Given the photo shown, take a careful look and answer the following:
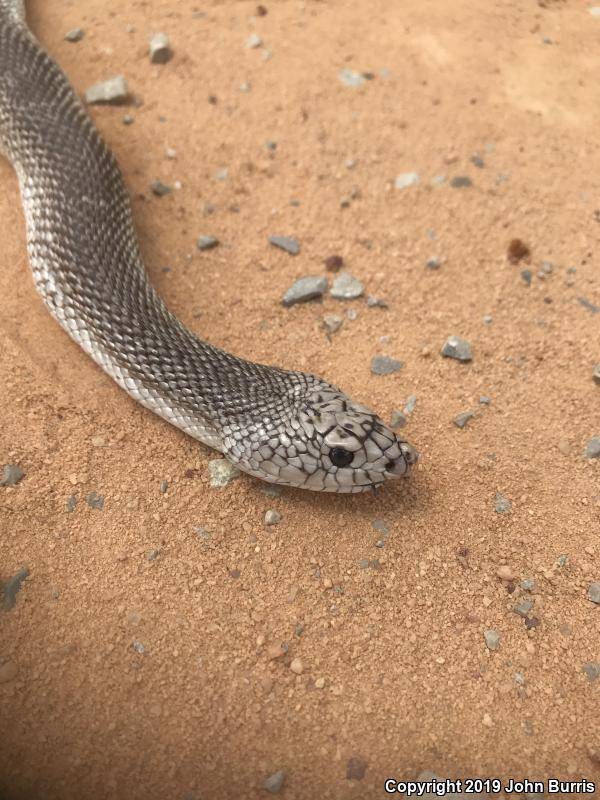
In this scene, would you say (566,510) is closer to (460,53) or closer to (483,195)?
(483,195)

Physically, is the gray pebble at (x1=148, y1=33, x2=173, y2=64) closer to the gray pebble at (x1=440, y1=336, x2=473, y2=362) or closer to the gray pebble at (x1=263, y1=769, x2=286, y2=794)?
the gray pebble at (x1=440, y1=336, x2=473, y2=362)

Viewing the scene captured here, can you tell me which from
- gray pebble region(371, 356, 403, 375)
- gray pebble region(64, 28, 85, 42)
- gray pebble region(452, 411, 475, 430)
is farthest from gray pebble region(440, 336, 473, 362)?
gray pebble region(64, 28, 85, 42)

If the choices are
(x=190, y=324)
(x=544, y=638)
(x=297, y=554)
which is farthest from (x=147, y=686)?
(x=190, y=324)

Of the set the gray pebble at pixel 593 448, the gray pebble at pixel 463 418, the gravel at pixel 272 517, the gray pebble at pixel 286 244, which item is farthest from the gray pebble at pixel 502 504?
the gray pebble at pixel 286 244

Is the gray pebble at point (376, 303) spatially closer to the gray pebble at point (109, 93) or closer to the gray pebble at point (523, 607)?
the gray pebble at point (523, 607)

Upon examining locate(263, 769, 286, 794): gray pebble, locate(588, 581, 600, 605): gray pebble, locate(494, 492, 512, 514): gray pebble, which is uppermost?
locate(263, 769, 286, 794): gray pebble
